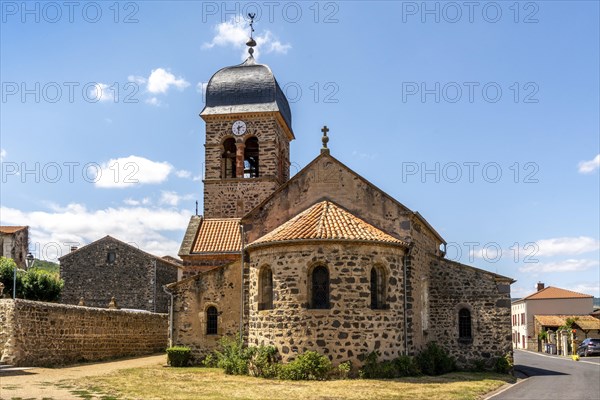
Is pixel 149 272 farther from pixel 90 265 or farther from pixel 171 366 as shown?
pixel 171 366

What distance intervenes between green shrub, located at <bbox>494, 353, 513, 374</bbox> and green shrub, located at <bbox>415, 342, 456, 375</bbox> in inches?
62.1

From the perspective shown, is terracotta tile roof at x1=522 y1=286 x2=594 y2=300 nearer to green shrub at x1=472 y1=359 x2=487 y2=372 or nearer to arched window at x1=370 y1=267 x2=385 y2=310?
green shrub at x1=472 y1=359 x2=487 y2=372

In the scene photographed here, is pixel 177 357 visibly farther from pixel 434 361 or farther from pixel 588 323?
pixel 588 323

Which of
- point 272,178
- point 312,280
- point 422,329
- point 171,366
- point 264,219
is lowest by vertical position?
point 171,366

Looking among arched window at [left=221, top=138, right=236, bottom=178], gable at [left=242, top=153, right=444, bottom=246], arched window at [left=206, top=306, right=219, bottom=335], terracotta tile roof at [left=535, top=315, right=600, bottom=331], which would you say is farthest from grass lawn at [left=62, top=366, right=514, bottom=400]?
terracotta tile roof at [left=535, top=315, right=600, bottom=331]

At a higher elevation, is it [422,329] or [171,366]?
[422,329]

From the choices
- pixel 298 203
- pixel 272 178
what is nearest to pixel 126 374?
pixel 298 203

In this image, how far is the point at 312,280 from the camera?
1856 centimetres

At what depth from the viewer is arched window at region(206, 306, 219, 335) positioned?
23.0 metres

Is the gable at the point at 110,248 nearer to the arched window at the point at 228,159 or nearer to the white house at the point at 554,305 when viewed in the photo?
the arched window at the point at 228,159

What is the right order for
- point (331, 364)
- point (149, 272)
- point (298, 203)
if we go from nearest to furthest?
point (331, 364), point (298, 203), point (149, 272)

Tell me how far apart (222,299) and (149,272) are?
17.9 m

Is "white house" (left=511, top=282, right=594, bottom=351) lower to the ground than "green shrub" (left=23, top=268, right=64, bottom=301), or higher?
lower

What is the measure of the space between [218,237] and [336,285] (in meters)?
12.5
